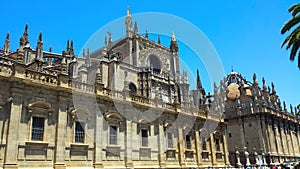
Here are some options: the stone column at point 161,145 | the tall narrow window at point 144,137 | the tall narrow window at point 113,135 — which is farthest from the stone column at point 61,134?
the stone column at point 161,145

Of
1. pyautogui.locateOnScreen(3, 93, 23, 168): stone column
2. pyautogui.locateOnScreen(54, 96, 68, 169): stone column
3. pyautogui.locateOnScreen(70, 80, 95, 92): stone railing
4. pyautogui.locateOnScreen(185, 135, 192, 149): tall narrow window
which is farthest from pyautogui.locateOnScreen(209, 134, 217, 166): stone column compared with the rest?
pyautogui.locateOnScreen(3, 93, 23, 168): stone column

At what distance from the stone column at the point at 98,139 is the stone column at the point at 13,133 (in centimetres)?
559

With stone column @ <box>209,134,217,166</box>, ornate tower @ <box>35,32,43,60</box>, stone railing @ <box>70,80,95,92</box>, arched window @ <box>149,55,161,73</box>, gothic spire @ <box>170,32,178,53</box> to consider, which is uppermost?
gothic spire @ <box>170,32,178,53</box>

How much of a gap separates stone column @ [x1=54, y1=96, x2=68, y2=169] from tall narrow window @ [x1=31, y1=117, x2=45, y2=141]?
0.99 m

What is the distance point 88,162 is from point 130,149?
394 centimetres

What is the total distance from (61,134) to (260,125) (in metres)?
37.2

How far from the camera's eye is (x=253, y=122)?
4644 centimetres

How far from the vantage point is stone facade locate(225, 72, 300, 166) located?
44.5 metres

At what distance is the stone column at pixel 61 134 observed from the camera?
56.7 feet

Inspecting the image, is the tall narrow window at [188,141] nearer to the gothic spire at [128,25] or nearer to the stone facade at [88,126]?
the stone facade at [88,126]

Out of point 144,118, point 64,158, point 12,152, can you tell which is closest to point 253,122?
point 144,118

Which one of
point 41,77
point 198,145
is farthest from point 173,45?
point 41,77

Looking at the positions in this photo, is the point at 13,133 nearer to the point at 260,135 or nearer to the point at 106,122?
the point at 106,122

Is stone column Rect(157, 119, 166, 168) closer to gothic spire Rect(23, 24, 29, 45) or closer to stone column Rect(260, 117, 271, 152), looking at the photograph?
gothic spire Rect(23, 24, 29, 45)
